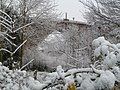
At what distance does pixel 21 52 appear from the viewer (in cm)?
2252

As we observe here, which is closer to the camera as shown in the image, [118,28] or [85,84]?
[85,84]

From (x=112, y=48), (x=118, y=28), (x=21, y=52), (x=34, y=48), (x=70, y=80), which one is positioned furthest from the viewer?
(x=34, y=48)

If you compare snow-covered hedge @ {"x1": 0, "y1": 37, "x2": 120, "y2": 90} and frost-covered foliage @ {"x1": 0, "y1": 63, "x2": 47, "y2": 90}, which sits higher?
snow-covered hedge @ {"x1": 0, "y1": 37, "x2": 120, "y2": 90}

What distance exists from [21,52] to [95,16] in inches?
309

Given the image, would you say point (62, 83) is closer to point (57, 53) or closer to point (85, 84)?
A: point (85, 84)

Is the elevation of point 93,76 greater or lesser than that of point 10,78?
greater

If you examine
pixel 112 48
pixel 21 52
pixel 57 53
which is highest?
pixel 112 48

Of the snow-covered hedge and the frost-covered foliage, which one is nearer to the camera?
the snow-covered hedge

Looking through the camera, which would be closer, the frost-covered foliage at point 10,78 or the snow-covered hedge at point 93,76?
the snow-covered hedge at point 93,76

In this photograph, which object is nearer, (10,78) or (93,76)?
(93,76)

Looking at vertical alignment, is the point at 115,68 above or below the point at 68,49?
above

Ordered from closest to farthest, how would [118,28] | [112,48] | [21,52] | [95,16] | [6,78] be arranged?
[112,48] → [6,78] → [118,28] → [95,16] → [21,52]

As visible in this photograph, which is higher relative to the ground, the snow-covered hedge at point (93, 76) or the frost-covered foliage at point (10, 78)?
the snow-covered hedge at point (93, 76)

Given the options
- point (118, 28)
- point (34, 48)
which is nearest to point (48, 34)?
point (34, 48)
